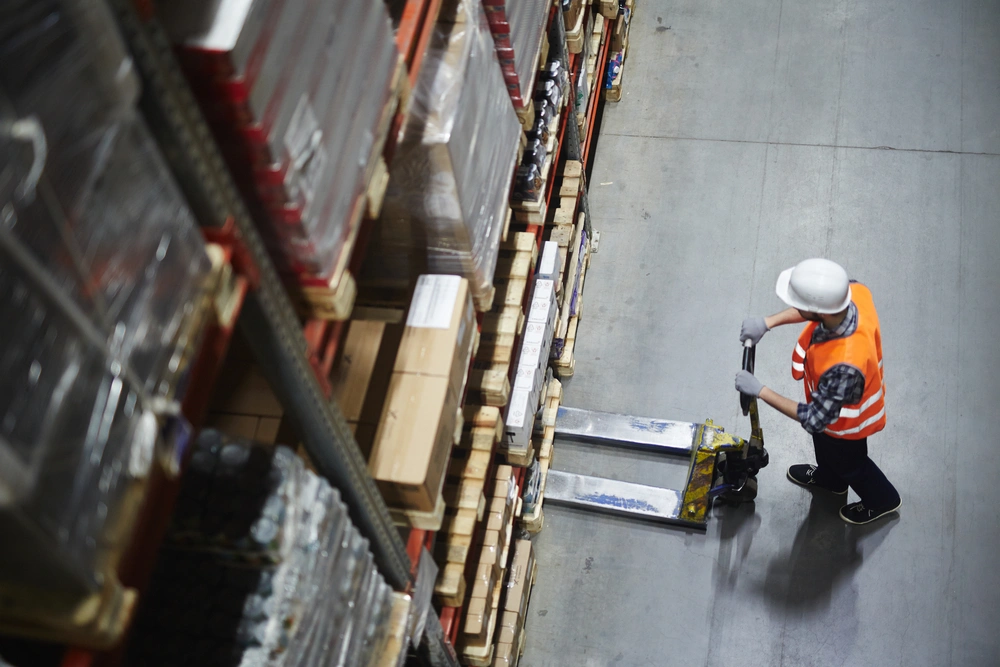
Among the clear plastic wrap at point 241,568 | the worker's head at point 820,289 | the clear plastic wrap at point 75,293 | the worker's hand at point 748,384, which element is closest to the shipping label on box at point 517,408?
the worker's hand at point 748,384

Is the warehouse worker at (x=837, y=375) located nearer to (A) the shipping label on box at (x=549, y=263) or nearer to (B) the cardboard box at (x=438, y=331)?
(A) the shipping label on box at (x=549, y=263)

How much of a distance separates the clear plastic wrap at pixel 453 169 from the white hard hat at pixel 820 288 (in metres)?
1.79

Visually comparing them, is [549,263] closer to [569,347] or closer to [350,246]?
[569,347]

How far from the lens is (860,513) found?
5738mm

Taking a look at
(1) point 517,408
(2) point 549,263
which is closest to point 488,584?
(1) point 517,408

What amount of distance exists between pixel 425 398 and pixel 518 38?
2.12 metres

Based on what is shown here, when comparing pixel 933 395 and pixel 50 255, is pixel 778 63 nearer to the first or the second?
pixel 933 395

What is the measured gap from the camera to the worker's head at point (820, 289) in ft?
15.3

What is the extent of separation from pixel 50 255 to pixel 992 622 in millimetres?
5908

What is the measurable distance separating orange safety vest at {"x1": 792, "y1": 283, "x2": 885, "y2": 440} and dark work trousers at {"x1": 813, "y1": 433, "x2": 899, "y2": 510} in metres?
0.16

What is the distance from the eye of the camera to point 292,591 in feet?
8.13

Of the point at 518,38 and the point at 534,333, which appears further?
the point at 534,333

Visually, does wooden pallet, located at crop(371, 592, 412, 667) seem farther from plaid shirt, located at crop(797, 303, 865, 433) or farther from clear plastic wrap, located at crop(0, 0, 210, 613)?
plaid shirt, located at crop(797, 303, 865, 433)

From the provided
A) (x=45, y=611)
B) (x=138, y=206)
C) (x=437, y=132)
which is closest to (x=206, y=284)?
(x=138, y=206)
